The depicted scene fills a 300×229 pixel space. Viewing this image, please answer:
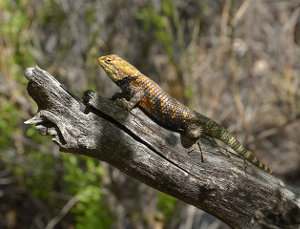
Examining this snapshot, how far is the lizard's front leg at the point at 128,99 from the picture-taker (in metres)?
2.97

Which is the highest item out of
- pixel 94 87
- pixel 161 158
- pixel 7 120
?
pixel 94 87

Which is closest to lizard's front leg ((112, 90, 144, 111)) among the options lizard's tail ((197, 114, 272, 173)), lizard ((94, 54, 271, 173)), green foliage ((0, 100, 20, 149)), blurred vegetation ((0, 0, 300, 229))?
lizard ((94, 54, 271, 173))

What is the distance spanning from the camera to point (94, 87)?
6055 mm

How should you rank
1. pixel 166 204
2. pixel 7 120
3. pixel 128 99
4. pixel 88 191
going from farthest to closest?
pixel 166 204, pixel 7 120, pixel 88 191, pixel 128 99

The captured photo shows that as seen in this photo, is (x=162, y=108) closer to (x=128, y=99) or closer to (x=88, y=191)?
(x=128, y=99)

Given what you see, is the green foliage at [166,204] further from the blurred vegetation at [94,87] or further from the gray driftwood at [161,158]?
the gray driftwood at [161,158]

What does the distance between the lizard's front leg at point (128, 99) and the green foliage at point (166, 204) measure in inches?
113

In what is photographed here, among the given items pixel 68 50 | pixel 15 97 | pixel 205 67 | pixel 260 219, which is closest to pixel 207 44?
pixel 205 67

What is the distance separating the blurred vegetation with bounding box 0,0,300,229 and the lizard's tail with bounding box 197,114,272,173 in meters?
2.26

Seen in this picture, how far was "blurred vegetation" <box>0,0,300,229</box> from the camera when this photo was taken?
229 inches

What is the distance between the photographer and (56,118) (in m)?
2.64

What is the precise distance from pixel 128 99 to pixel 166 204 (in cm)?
314

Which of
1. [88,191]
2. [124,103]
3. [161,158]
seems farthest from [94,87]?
[161,158]

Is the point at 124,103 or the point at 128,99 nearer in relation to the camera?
the point at 124,103
